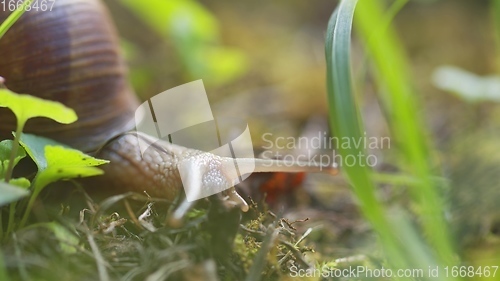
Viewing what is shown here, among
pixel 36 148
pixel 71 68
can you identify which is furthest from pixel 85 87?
pixel 36 148

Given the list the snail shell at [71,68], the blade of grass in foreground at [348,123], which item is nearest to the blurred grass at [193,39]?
the snail shell at [71,68]

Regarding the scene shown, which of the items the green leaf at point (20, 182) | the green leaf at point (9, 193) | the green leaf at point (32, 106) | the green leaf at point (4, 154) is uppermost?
the green leaf at point (32, 106)

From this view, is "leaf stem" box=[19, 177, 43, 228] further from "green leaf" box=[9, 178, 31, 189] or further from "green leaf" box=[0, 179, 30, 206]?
"green leaf" box=[0, 179, 30, 206]

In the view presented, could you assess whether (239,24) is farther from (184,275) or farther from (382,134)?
(184,275)

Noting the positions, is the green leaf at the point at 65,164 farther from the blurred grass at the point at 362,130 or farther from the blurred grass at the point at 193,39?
the blurred grass at the point at 193,39

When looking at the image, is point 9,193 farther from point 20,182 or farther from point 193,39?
point 193,39
